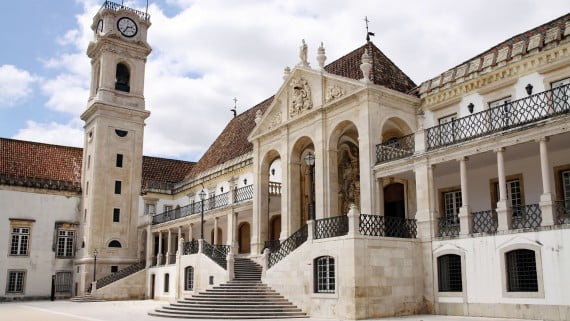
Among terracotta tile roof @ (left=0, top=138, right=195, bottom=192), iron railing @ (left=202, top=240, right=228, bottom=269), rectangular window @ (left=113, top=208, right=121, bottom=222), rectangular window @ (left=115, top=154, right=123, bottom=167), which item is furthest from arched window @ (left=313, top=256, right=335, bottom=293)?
terracotta tile roof @ (left=0, top=138, right=195, bottom=192)

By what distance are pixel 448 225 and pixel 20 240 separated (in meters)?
27.3

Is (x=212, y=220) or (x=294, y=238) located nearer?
(x=294, y=238)

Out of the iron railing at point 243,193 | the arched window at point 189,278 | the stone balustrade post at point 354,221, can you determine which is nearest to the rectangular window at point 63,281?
the arched window at point 189,278

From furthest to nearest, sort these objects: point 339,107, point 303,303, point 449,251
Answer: point 339,107, point 303,303, point 449,251

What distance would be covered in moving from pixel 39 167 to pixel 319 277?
26.9 metres

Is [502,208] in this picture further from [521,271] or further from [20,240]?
[20,240]

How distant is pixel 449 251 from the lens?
17.0m

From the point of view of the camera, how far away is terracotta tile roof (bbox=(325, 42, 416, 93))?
2172 cm

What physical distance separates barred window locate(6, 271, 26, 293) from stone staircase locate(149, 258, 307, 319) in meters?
19.1

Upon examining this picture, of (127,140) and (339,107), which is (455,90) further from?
(127,140)

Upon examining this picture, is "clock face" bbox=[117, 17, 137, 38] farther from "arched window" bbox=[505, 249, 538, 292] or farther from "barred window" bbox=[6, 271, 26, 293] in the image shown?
"arched window" bbox=[505, 249, 538, 292]

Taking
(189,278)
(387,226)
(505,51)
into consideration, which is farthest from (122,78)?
(505,51)

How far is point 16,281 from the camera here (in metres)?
34.3

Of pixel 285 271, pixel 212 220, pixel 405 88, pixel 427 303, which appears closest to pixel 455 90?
pixel 405 88
